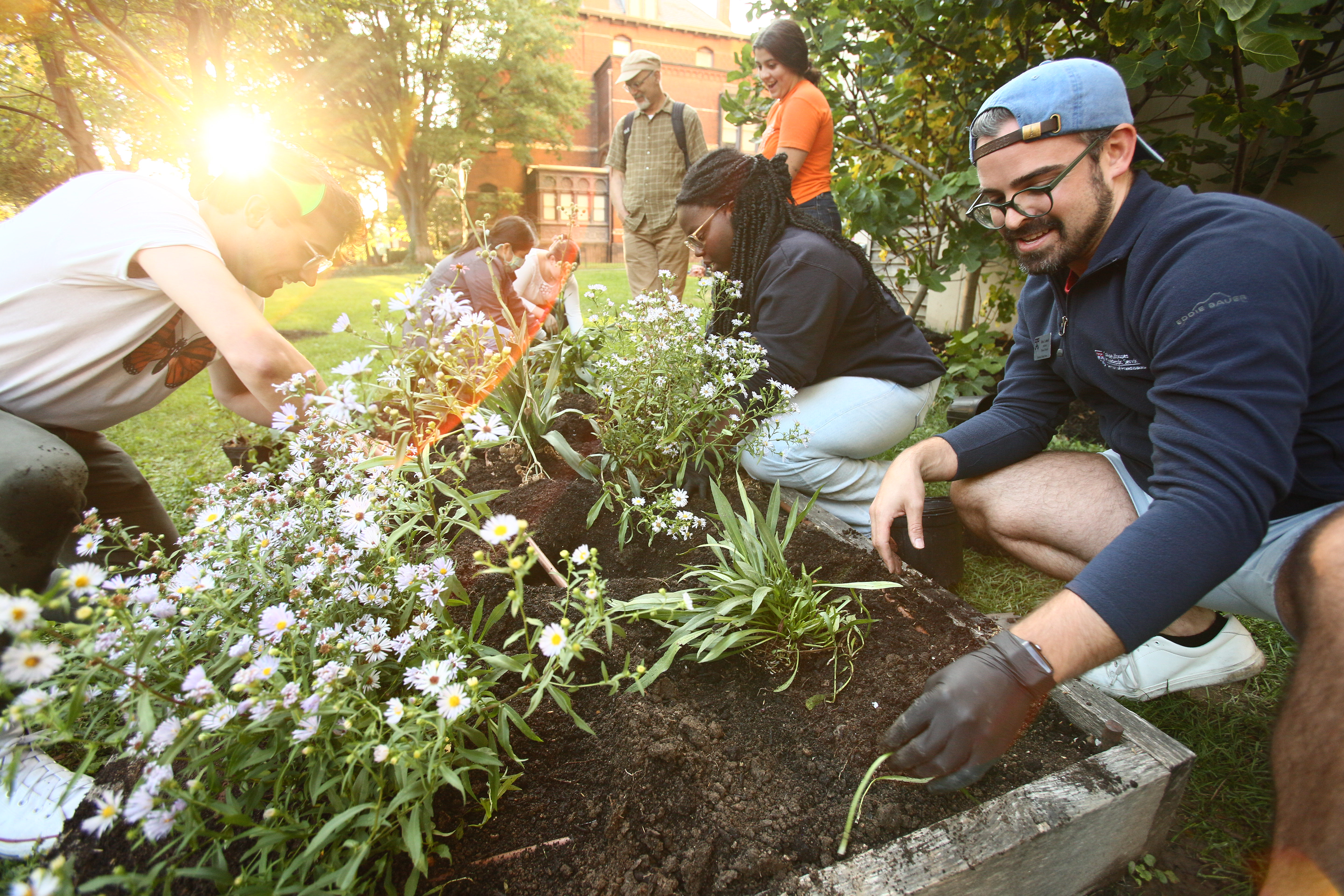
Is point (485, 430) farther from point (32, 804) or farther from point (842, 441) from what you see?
point (842, 441)

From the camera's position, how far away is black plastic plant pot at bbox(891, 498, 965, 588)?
2008mm

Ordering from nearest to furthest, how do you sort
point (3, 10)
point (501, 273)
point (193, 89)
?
point (501, 273) < point (3, 10) < point (193, 89)

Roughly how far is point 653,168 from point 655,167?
0.09 ft

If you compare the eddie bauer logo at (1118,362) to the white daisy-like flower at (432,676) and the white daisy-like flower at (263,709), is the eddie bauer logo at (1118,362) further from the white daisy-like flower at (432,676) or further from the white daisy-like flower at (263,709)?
the white daisy-like flower at (263,709)

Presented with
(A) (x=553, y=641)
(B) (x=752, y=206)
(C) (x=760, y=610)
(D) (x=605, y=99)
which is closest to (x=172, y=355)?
(A) (x=553, y=641)

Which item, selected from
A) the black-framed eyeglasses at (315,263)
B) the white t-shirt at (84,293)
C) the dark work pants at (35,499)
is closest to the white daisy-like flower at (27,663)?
the dark work pants at (35,499)

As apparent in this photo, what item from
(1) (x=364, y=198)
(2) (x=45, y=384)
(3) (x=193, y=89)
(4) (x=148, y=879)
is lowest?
(4) (x=148, y=879)

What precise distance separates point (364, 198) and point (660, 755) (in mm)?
2291

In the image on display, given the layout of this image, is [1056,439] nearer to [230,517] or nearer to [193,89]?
[230,517]

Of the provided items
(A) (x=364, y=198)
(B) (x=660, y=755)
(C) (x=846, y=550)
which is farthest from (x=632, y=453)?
(A) (x=364, y=198)

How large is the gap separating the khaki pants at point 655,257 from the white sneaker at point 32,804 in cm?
446

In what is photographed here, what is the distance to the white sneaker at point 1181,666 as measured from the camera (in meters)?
1.69

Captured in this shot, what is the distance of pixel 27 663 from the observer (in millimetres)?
651

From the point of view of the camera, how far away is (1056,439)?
3510 mm
